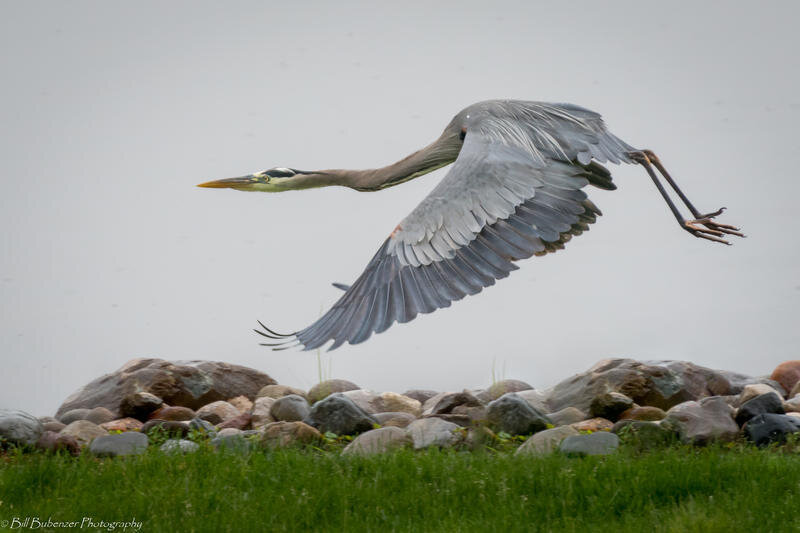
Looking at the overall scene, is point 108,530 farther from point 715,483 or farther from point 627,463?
point 715,483

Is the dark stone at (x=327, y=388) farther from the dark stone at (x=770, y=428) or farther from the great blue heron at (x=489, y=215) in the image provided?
the dark stone at (x=770, y=428)

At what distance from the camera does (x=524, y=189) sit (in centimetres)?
453

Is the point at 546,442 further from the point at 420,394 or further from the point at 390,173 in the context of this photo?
the point at 420,394

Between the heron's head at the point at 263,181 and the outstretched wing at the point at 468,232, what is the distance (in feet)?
5.67

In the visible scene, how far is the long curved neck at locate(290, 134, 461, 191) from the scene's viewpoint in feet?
18.7

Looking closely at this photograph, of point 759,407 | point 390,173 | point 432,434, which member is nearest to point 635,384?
point 759,407

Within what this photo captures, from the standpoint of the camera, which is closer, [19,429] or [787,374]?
[19,429]

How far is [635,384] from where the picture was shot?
585 centimetres

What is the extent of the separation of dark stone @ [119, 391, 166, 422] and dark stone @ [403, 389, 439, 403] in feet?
6.66

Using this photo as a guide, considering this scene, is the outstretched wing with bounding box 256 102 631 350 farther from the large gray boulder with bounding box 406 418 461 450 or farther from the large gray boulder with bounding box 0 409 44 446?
the large gray boulder with bounding box 0 409 44 446

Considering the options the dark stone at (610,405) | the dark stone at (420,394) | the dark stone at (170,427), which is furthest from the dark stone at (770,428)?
the dark stone at (170,427)

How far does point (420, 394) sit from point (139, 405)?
2.24 metres

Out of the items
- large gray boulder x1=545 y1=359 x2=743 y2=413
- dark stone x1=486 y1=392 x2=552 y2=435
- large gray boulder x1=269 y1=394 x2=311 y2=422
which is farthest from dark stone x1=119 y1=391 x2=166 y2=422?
large gray boulder x1=545 y1=359 x2=743 y2=413

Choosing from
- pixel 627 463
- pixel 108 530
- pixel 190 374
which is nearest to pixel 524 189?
pixel 627 463
